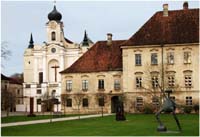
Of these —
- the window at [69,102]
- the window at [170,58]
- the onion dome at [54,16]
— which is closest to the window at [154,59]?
the window at [170,58]

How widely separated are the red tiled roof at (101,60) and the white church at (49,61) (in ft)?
61.8

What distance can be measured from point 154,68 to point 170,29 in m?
4.81

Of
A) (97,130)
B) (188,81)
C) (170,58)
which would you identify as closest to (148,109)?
(188,81)

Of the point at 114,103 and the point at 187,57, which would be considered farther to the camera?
the point at 114,103

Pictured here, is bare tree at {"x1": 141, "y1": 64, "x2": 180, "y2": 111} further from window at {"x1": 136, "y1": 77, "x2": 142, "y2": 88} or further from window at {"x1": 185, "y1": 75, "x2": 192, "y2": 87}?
window at {"x1": 185, "y1": 75, "x2": 192, "y2": 87}

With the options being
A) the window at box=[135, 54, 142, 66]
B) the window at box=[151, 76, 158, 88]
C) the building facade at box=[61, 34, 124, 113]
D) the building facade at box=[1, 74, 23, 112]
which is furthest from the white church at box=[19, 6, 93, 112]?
the window at box=[151, 76, 158, 88]

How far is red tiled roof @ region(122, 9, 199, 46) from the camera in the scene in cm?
4962

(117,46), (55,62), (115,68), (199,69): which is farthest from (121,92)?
(55,62)

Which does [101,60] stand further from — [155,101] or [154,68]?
[155,101]

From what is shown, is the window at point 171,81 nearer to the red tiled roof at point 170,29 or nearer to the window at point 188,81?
the window at point 188,81

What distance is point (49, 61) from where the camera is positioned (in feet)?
256

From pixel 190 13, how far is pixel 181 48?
4.72 metres

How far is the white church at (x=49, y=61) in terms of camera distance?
77.2 m

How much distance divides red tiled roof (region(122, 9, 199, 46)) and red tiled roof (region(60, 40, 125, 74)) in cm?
497
